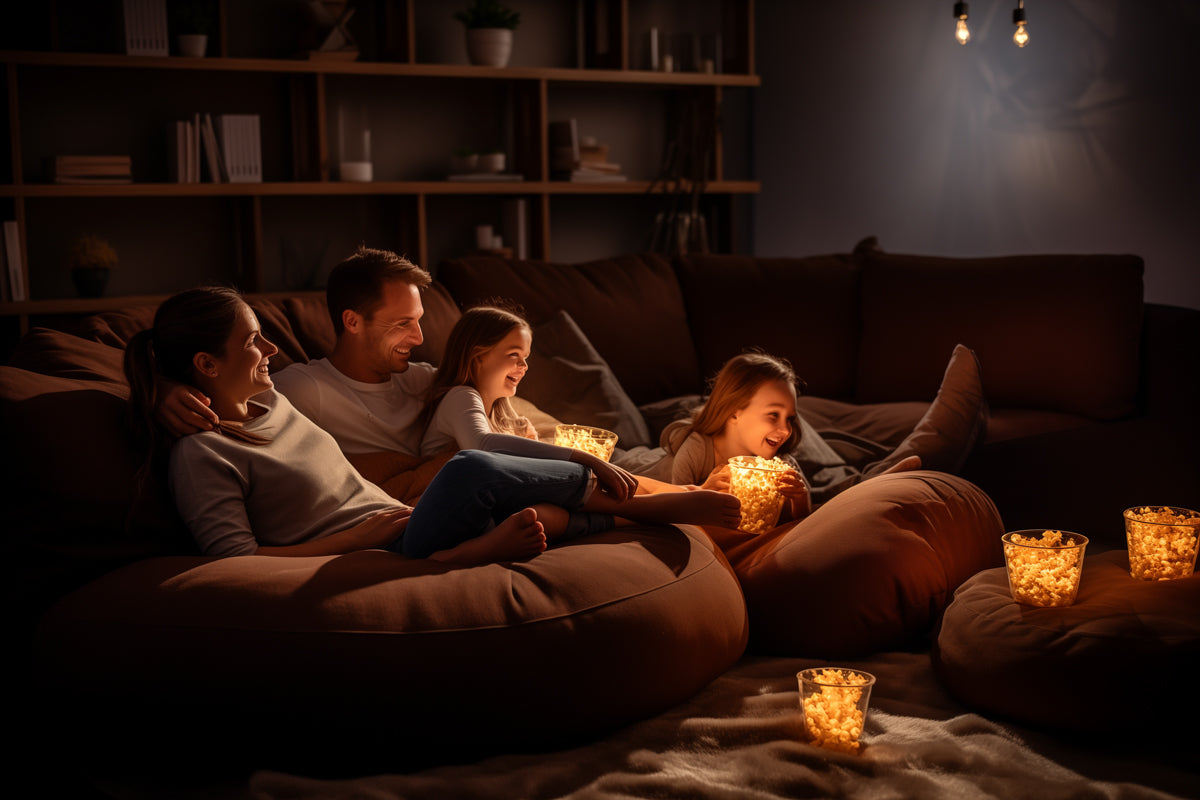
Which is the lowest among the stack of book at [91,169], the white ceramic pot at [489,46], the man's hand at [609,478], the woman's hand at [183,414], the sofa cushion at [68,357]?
the man's hand at [609,478]

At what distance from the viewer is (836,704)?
1755 mm

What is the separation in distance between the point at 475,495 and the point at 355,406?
0.57 meters

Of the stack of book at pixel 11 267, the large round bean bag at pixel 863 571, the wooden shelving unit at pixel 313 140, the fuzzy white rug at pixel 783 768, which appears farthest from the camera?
the wooden shelving unit at pixel 313 140

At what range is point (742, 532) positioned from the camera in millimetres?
2410

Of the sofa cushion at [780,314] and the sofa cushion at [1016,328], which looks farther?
the sofa cushion at [780,314]

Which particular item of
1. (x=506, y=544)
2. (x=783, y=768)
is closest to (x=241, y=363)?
(x=506, y=544)

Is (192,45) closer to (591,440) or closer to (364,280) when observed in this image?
(364,280)

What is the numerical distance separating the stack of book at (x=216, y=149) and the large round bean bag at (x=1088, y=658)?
3.25 m

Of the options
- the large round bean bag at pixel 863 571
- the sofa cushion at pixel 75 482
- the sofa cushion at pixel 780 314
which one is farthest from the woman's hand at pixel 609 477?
the sofa cushion at pixel 780 314

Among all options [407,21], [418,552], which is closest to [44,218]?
[407,21]

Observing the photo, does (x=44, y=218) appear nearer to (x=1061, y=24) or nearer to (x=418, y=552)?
(x=418, y=552)

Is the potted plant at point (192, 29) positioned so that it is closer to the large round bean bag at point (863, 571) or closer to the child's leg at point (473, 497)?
the child's leg at point (473, 497)

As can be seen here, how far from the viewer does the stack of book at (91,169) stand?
4.00 m

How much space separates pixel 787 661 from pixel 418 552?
2.32ft
